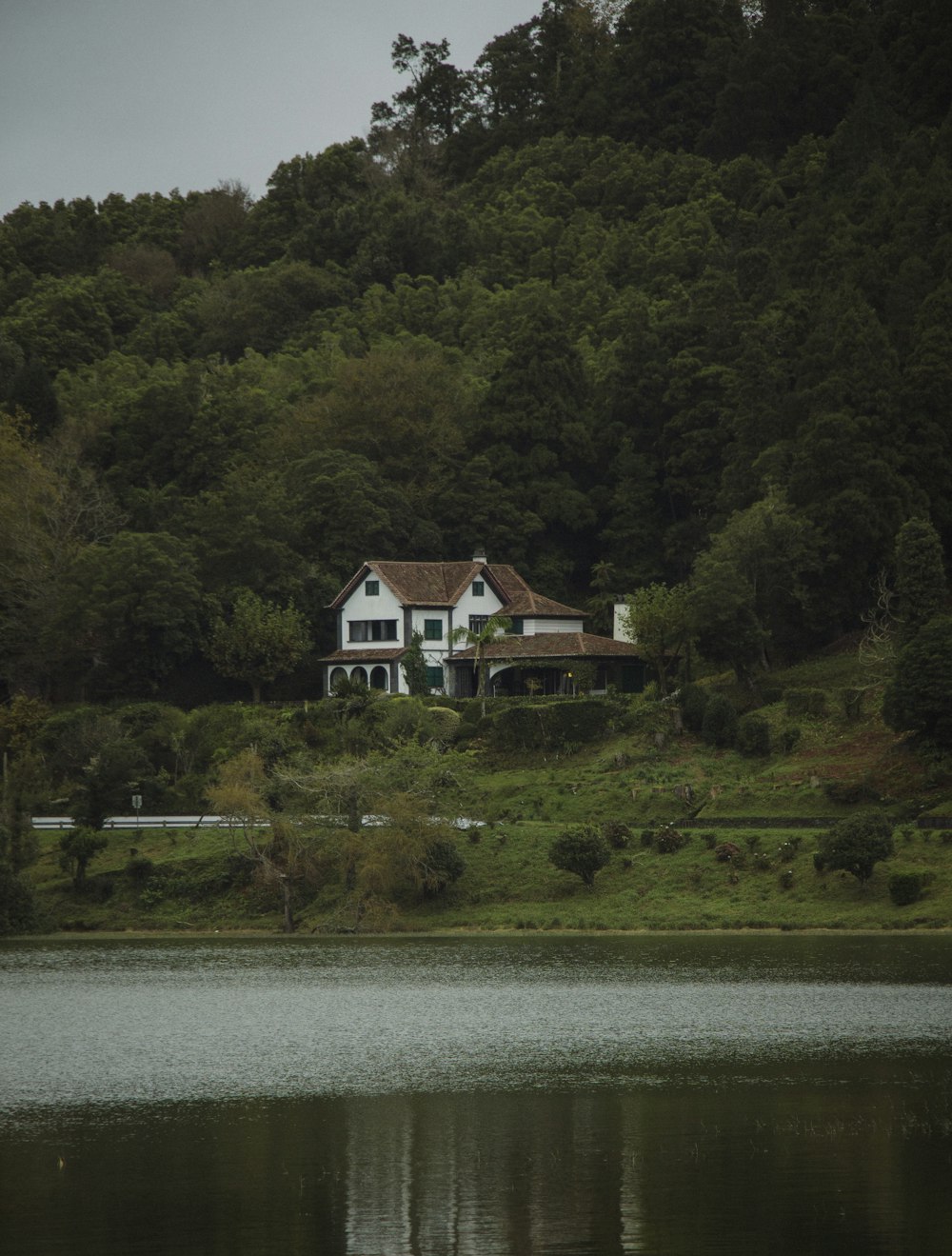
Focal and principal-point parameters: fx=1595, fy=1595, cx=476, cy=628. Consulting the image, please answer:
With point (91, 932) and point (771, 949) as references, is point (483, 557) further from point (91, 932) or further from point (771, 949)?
point (771, 949)

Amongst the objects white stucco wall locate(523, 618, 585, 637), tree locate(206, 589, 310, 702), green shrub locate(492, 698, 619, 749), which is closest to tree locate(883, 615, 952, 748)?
green shrub locate(492, 698, 619, 749)

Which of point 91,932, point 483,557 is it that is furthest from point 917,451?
point 91,932

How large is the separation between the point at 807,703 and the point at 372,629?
25.0m

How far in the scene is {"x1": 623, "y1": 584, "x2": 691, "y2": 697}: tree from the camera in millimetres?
69250

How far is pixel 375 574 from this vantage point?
79312mm

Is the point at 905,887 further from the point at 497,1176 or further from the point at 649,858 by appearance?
the point at 497,1176

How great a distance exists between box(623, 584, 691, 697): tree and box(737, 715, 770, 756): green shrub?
25.9 feet

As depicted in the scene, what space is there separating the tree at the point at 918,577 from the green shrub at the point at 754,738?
6.21m

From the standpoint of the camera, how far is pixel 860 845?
47156 mm

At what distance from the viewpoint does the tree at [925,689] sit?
53156mm

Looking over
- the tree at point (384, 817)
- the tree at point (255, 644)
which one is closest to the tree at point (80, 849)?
the tree at point (384, 817)

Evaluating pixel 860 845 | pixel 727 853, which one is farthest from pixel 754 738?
pixel 860 845

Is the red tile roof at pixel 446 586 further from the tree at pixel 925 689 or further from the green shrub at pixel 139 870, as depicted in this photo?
the tree at pixel 925 689

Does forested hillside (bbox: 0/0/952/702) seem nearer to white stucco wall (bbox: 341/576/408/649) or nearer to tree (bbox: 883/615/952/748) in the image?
white stucco wall (bbox: 341/576/408/649)
